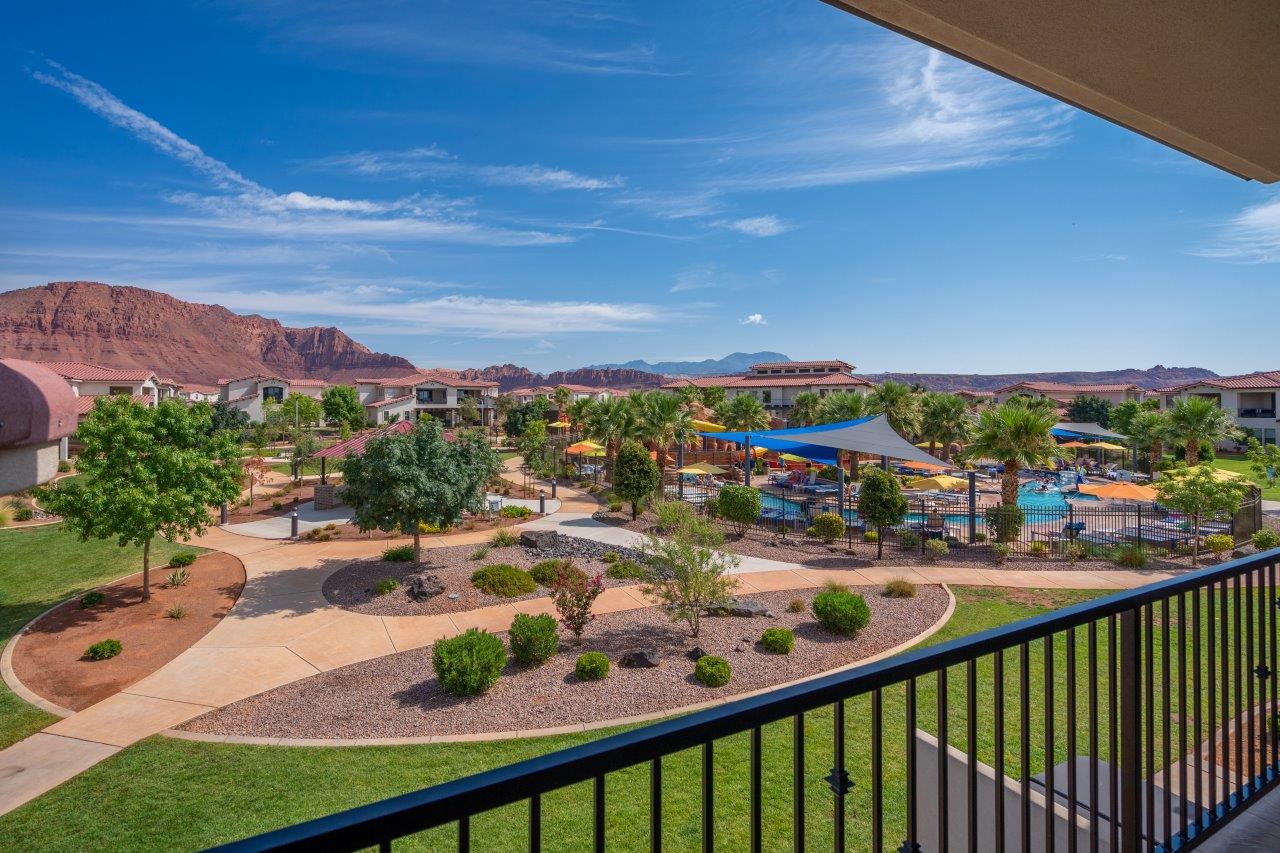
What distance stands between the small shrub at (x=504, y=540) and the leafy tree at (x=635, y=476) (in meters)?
4.59

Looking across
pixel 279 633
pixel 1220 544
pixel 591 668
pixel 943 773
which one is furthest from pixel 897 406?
pixel 943 773

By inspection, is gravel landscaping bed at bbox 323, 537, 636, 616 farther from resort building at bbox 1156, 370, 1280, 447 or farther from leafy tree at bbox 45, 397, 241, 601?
resort building at bbox 1156, 370, 1280, 447

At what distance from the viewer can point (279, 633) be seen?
453 inches

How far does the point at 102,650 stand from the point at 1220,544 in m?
25.0

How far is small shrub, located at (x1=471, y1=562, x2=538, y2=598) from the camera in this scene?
13742mm

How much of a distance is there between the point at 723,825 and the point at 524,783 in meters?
5.84

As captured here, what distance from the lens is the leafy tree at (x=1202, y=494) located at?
1605 cm

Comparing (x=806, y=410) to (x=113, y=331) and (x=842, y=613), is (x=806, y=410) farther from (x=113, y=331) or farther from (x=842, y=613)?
(x=113, y=331)

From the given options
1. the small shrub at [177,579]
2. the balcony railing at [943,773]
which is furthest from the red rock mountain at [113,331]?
the balcony railing at [943,773]

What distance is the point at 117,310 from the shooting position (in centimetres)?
17175

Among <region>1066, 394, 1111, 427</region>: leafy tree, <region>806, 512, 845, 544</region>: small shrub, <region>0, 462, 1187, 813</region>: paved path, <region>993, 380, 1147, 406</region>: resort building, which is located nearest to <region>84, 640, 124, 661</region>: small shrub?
<region>0, 462, 1187, 813</region>: paved path

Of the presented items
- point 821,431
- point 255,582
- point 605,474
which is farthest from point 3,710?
point 605,474

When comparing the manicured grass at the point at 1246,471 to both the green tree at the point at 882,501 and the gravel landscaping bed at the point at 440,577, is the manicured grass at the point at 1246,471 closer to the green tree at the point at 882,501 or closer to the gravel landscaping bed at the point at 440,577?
the green tree at the point at 882,501

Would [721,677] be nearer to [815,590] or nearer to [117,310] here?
[815,590]
